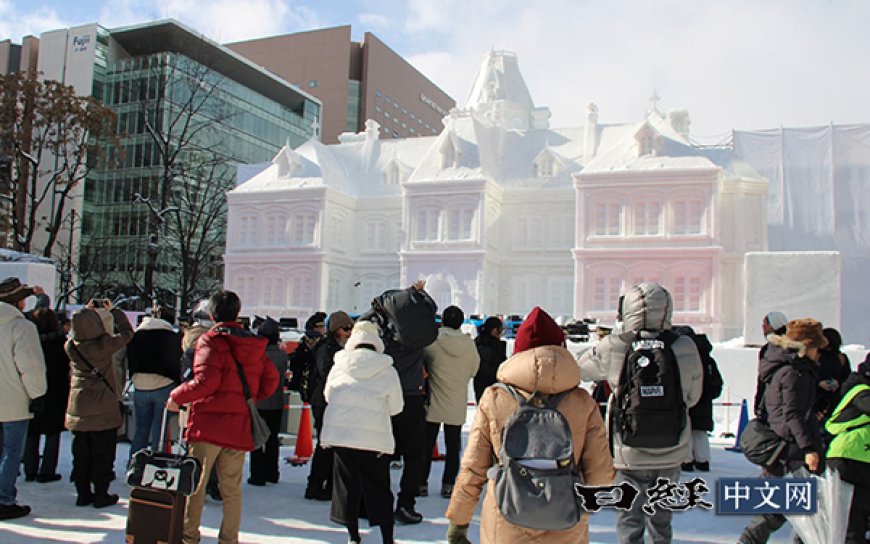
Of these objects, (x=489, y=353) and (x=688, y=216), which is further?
(x=688, y=216)

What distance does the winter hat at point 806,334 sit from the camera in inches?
213

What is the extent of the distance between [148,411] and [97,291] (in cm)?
4471

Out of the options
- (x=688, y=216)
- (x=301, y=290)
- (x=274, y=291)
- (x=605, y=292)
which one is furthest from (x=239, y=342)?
(x=274, y=291)

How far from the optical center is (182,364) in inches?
301

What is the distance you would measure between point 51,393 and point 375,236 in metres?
31.9

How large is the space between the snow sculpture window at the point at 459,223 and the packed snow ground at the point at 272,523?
1057 inches

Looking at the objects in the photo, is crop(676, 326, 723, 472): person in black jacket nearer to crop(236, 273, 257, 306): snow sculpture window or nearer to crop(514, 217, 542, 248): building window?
crop(514, 217, 542, 248): building window

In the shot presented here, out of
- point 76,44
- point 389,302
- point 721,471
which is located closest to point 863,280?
point 721,471

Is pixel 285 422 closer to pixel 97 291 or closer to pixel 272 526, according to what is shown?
pixel 272 526

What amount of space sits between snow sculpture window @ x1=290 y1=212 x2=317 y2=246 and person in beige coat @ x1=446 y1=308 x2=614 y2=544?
34318 mm

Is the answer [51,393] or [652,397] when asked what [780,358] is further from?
[51,393]

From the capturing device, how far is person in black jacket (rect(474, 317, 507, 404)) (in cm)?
858

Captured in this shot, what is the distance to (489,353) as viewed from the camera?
867 cm

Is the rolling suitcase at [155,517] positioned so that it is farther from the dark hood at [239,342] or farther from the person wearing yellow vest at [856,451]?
the person wearing yellow vest at [856,451]
